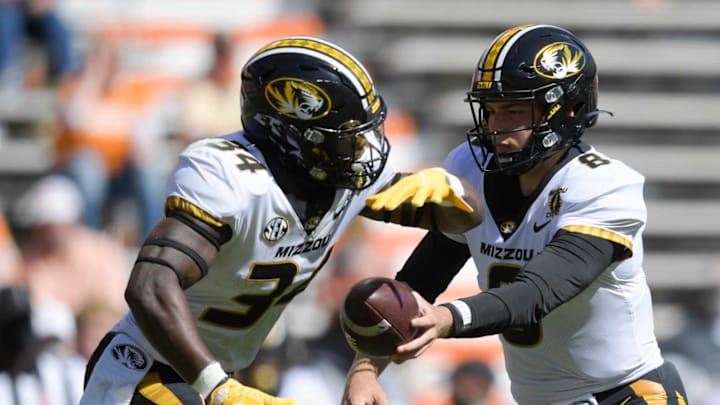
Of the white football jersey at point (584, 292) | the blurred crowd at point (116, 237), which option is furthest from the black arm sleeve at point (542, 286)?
the blurred crowd at point (116, 237)

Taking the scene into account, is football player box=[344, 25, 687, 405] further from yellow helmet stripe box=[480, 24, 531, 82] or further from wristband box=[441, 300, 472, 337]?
wristband box=[441, 300, 472, 337]

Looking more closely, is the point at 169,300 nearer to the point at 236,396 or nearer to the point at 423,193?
the point at 236,396

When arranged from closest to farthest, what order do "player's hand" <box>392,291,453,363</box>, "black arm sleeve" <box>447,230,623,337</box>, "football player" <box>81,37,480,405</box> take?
"player's hand" <box>392,291,453,363</box> → "black arm sleeve" <box>447,230,623,337</box> → "football player" <box>81,37,480,405</box>

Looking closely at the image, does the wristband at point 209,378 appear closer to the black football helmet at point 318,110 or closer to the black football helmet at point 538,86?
the black football helmet at point 318,110

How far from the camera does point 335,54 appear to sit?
4.27m

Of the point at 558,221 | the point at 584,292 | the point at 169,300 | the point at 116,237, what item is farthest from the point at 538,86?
the point at 116,237

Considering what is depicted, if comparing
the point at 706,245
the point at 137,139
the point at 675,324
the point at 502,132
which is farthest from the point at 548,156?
the point at 706,245

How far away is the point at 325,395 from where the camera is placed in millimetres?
7465

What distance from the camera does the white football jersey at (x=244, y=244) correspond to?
3975mm

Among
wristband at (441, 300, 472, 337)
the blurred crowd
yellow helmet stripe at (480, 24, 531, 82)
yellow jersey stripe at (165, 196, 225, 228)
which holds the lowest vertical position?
the blurred crowd

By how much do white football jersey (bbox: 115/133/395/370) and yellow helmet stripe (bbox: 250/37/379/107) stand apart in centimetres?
33

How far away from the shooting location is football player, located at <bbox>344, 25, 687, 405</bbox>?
407cm

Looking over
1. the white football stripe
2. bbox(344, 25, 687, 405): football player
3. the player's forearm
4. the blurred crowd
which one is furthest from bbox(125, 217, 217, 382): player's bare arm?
the blurred crowd

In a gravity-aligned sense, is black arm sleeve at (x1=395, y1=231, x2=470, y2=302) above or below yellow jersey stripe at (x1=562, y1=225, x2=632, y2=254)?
below
